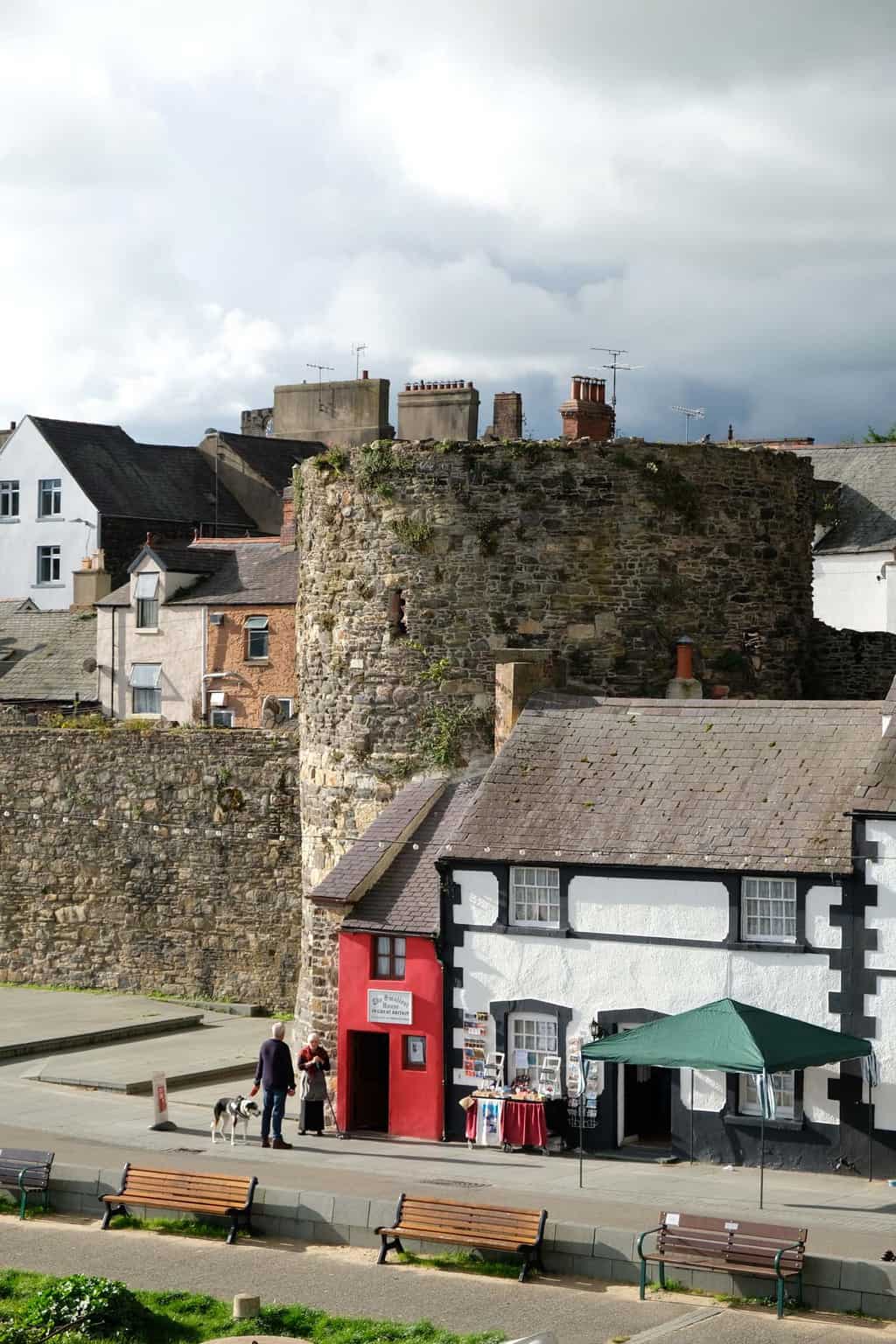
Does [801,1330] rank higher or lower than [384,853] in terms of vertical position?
lower

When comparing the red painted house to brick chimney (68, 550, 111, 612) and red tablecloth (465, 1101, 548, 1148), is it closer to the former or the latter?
red tablecloth (465, 1101, 548, 1148)

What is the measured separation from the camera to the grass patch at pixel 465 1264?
17000 mm

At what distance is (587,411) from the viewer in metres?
28.2

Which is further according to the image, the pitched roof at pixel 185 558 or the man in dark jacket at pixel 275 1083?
the pitched roof at pixel 185 558

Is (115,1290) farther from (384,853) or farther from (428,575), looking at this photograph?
(428,575)

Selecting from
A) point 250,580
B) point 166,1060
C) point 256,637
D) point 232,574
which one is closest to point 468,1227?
point 166,1060

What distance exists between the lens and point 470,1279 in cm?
1688

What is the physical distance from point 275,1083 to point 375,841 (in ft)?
12.2

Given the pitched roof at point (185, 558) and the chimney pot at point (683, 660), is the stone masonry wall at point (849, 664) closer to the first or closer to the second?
the chimney pot at point (683, 660)

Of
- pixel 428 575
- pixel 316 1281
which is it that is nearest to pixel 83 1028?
pixel 428 575

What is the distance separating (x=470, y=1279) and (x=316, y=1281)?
49.0 inches

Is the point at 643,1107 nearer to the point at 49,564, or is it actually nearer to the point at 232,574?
the point at 232,574

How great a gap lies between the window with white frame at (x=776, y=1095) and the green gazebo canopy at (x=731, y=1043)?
0.96 meters

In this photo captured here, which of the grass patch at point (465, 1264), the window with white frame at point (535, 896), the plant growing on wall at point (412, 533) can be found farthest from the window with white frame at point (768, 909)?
the plant growing on wall at point (412, 533)
